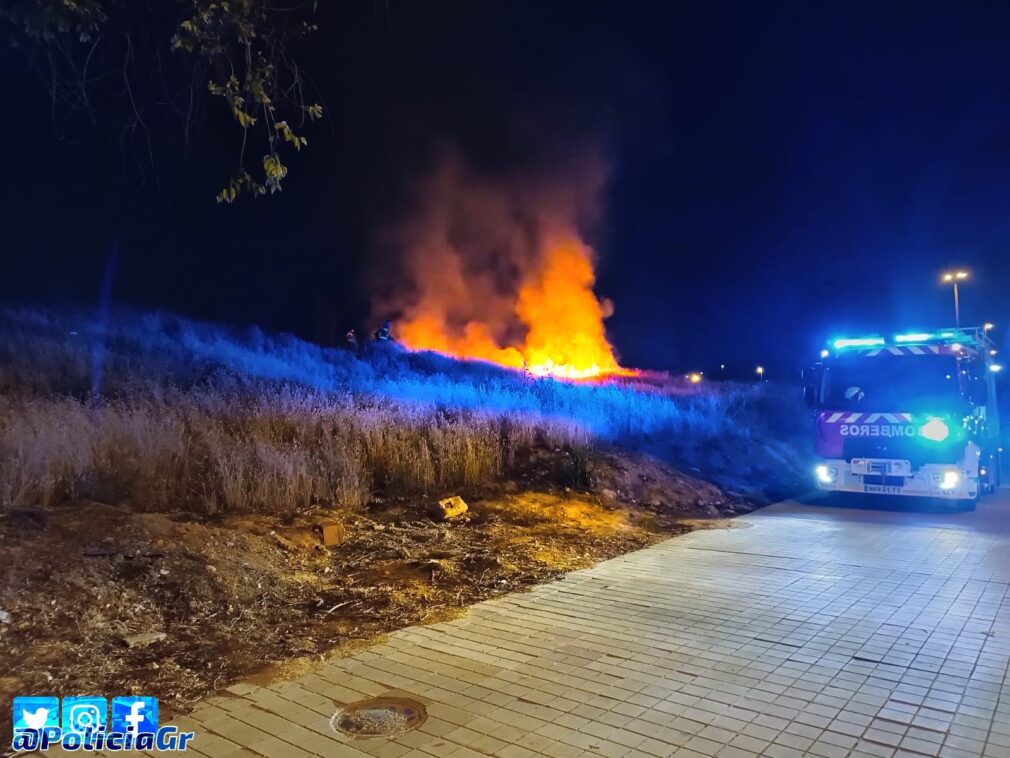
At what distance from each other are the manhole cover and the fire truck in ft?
29.6

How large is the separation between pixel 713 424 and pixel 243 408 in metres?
10.8

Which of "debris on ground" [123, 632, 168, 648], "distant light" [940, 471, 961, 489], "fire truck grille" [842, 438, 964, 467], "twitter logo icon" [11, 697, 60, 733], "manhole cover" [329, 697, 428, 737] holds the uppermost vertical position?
"fire truck grille" [842, 438, 964, 467]

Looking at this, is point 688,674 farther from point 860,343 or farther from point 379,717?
point 860,343

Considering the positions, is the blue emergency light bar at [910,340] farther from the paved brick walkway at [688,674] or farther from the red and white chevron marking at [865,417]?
the paved brick walkway at [688,674]

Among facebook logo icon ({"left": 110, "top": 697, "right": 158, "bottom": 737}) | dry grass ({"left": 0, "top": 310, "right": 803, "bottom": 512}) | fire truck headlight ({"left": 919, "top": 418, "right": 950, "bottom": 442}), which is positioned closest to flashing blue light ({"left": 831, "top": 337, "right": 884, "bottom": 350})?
fire truck headlight ({"left": 919, "top": 418, "right": 950, "bottom": 442})

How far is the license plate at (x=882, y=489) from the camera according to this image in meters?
10.1

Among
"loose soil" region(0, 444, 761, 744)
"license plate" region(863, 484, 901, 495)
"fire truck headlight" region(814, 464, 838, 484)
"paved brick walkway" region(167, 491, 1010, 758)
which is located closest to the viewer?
"paved brick walkway" region(167, 491, 1010, 758)

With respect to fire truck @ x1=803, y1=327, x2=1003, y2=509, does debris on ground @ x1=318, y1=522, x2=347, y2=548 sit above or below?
below

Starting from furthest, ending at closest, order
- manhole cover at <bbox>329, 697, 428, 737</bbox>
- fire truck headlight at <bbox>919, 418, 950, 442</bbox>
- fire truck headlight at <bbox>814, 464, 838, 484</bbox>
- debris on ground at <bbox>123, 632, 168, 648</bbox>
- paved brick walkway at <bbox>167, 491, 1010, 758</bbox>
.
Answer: fire truck headlight at <bbox>814, 464, 838, 484</bbox> < fire truck headlight at <bbox>919, 418, 950, 442</bbox> < debris on ground at <bbox>123, 632, 168, 648</bbox> < manhole cover at <bbox>329, 697, 428, 737</bbox> < paved brick walkway at <bbox>167, 491, 1010, 758</bbox>

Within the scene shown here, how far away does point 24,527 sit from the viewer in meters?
5.29

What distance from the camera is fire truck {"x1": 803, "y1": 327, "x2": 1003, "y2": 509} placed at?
9.84m

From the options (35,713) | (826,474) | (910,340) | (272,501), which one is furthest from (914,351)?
(35,713)

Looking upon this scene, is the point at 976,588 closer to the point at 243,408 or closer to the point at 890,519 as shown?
the point at 890,519

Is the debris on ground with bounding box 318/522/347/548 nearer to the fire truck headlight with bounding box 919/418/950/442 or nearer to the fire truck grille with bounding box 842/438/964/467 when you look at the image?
the fire truck grille with bounding box 842/438/964/467
